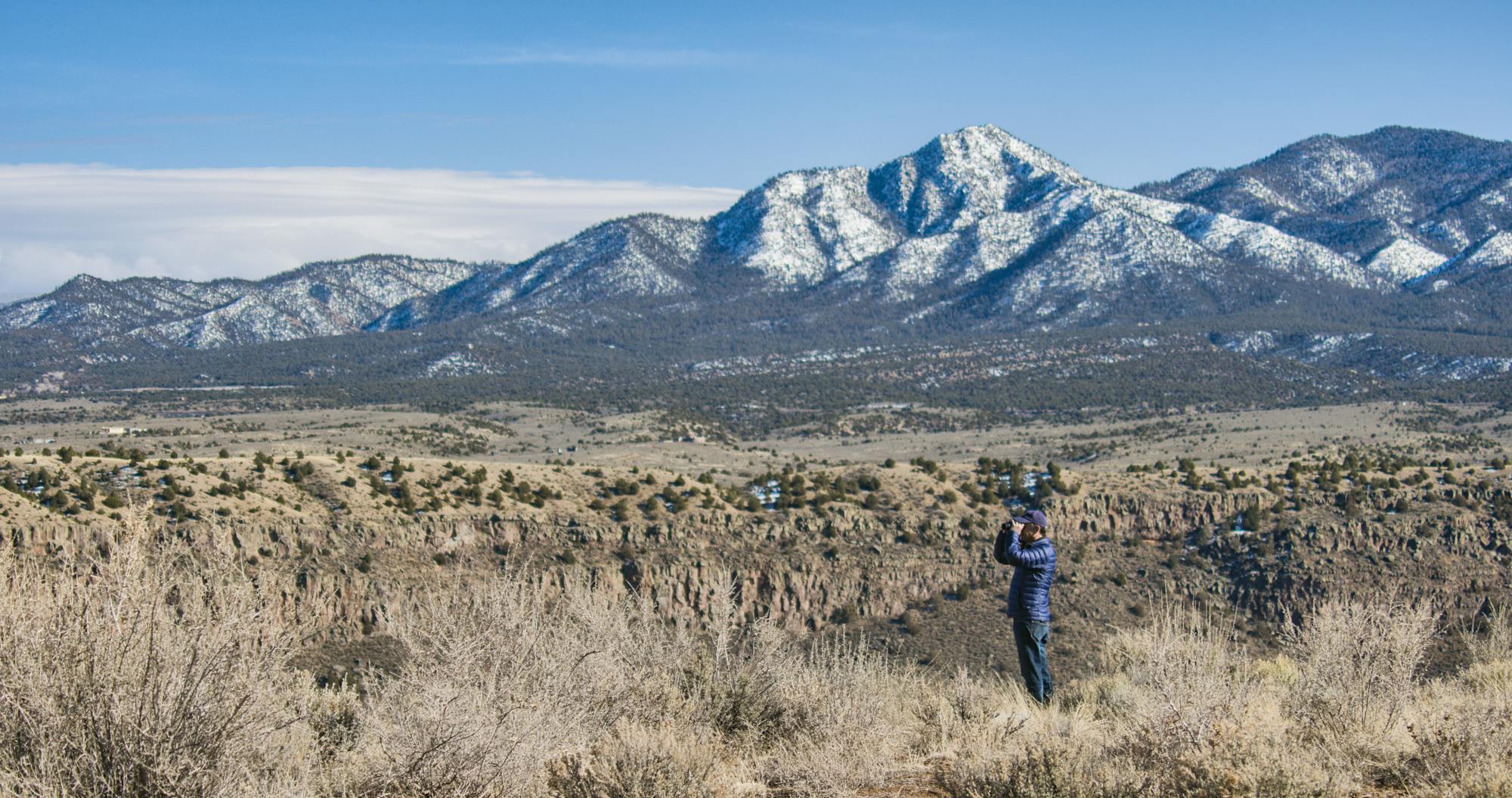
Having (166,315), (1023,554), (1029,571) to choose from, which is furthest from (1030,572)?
(166,315)

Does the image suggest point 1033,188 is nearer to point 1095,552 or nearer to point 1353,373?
point 1353,373

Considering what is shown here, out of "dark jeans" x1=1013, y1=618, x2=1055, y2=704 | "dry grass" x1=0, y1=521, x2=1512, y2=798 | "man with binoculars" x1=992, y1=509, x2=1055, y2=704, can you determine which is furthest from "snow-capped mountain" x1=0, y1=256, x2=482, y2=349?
"man with binoculars" x1=992, y1=509, x2=1055, y2=704

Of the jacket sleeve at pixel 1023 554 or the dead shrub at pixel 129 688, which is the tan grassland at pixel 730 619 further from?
the jacket sleeve at pixel 1023 554

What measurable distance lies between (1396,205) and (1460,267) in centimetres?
2951

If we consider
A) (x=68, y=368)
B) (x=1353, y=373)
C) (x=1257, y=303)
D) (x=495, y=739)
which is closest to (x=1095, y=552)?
(x=495, y=739)

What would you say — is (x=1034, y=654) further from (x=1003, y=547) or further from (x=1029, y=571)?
(x=1003, y=547)

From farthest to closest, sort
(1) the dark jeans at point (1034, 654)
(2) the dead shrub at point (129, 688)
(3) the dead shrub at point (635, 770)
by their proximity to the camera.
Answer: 1. (1) the dark jeans at point (1034, 654)
2. (3) the dead shrub at point (635, 770)
3. (2) the dead shrub at point (129, 688)

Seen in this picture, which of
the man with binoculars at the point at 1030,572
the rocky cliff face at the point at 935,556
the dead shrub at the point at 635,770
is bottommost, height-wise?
the rocky cliff face at the point at 935,556

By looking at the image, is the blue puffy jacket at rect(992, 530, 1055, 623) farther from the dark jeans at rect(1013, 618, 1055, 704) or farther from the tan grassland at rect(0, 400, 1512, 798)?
the tan grassland at rect(0, 400, 1512, 798)

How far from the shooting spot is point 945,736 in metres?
9.76

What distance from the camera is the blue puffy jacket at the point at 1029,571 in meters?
9.61

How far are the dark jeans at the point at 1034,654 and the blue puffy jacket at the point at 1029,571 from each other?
99mm

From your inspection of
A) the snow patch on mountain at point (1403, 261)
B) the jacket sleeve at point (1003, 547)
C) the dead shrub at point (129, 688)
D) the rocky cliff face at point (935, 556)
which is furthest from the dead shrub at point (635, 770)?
the snow patch on mountain at point (1403, 261)

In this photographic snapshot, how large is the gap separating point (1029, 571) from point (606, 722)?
3.66 meters
